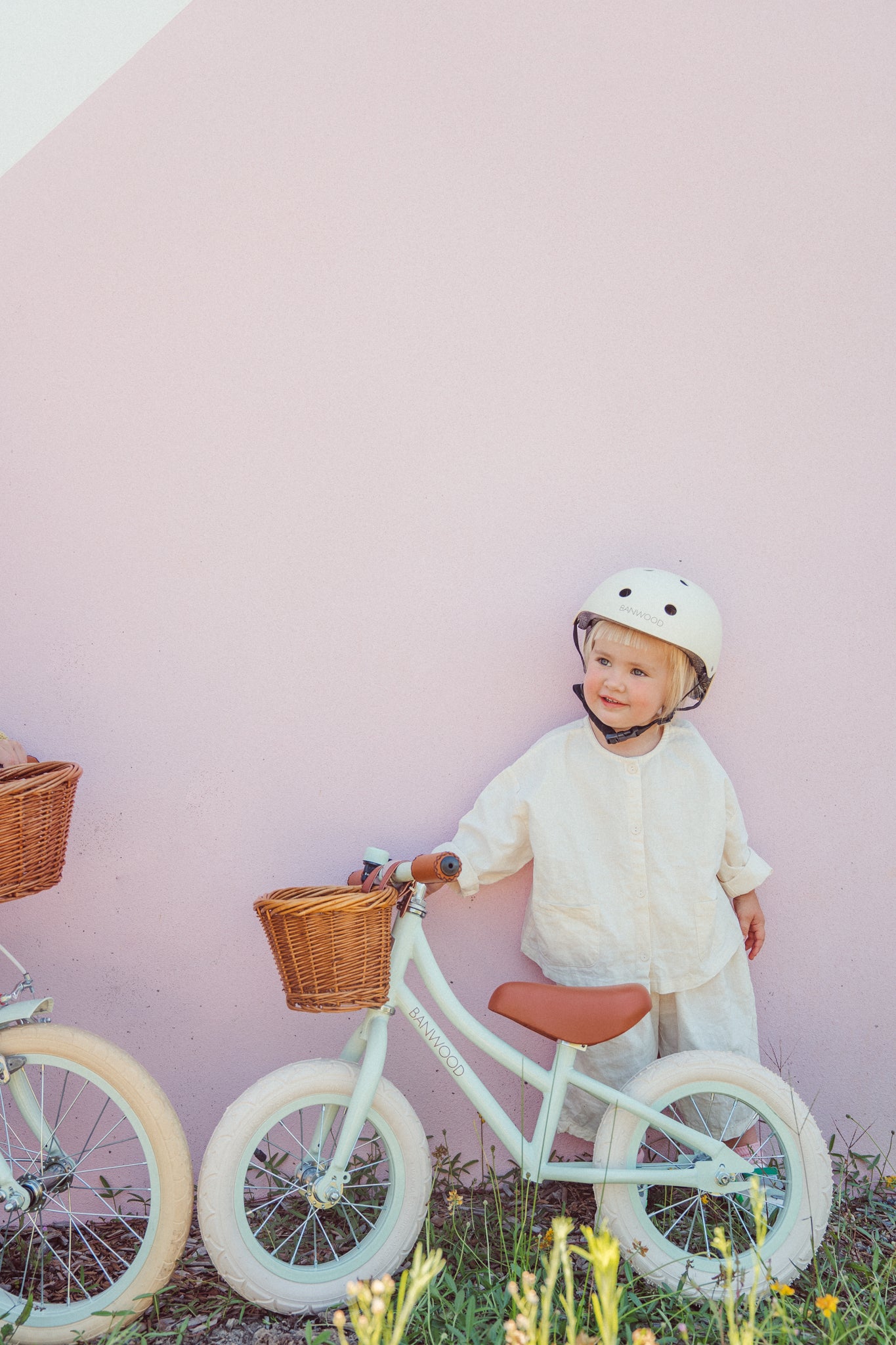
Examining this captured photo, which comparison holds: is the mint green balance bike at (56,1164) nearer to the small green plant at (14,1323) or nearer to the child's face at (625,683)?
the small green plant at (14,1323)

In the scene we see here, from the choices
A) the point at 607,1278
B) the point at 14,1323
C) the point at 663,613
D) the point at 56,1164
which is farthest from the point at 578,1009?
the point at 14,1323

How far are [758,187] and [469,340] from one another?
0.87m

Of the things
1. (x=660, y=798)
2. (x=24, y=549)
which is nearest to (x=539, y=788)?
(x=660, y=798)

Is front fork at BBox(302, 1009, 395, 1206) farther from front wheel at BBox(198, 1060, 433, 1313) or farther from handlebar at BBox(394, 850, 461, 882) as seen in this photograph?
handlebar at BBox(394, 850, 461, 882)

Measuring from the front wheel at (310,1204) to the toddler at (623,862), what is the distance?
497 millimetres

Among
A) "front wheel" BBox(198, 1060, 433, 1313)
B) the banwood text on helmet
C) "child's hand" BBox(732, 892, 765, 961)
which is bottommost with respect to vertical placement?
"front wheel" BBox(198, 1060, 433, 1313)

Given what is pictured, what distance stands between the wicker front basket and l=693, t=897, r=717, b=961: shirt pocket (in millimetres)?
1516

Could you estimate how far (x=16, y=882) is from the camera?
204cm

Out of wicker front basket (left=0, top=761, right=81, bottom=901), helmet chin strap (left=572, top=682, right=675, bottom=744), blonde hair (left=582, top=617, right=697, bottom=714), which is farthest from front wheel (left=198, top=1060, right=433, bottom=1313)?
blonde hair (left=582, top=617, right=697, bottom=714)

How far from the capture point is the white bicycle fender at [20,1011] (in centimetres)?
216

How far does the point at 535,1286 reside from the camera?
2.23 m

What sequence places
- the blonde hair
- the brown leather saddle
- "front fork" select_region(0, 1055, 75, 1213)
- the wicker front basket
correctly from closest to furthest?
the wicker front basket
"front fork" select_region(0, 1055, 75, 1213)
the brown leather saddle
the blonde hair

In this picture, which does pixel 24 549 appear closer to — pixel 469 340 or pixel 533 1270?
pixel 469 340

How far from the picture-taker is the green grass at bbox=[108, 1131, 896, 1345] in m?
2.08
